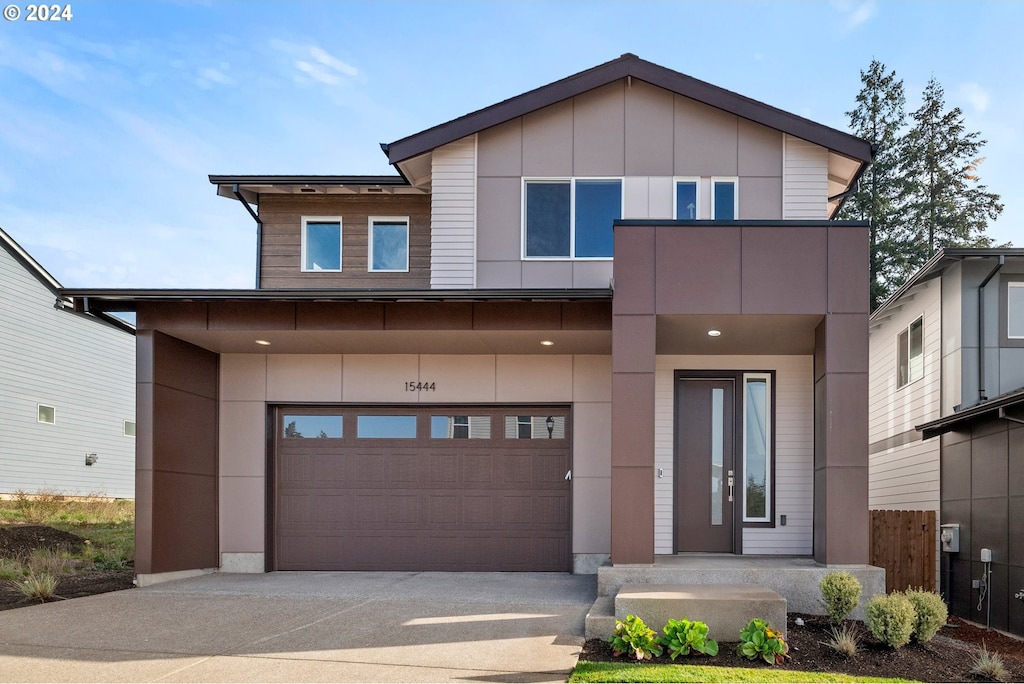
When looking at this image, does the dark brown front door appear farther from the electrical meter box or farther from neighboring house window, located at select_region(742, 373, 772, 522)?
the electrical meter box

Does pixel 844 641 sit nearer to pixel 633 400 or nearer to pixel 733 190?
pixel 633 400

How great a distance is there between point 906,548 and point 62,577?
1182 centimetres

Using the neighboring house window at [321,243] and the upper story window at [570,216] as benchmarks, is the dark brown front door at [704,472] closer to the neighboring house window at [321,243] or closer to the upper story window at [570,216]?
A: the upper story window at [570,216]

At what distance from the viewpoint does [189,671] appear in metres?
6.08

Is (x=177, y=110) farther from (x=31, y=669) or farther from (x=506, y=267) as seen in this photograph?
(x=31, y=669)

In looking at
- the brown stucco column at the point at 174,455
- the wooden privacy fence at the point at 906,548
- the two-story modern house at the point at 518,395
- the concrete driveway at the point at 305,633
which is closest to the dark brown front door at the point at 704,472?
the two-story modern house at the point at 518,395

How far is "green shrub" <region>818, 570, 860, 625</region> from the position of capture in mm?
7461

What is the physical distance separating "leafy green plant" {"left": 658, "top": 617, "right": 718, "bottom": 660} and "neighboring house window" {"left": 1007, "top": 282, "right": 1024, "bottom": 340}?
25.4 feet

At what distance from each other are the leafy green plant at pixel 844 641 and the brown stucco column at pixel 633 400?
187 cm

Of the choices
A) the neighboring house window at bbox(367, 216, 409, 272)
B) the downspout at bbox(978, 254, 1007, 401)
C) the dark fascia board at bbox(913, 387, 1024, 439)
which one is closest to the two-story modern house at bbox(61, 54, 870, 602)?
the neighboring house window at bbox(367, 216, 409, 272)

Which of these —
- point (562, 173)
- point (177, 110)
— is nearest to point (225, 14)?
point (562, 173)

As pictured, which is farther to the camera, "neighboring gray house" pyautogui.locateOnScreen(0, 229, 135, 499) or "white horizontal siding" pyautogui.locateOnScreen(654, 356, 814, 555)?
"neighboring gray house" pyautogui.locateOnScreen(0, 229, 135, 499)

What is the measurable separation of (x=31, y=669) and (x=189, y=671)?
1155 mm

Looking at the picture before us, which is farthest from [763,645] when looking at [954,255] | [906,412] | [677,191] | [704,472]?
[906,412]
